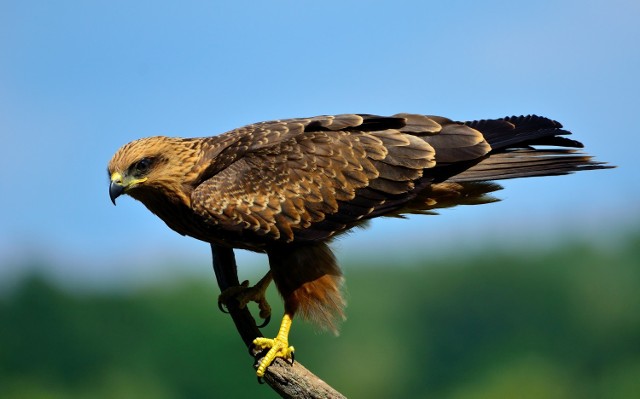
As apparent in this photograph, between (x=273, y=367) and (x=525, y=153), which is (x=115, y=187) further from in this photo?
(x=525, y=153)

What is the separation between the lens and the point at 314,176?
8969mm

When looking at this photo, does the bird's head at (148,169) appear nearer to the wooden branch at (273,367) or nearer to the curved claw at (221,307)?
the wooden branch at (273,367)

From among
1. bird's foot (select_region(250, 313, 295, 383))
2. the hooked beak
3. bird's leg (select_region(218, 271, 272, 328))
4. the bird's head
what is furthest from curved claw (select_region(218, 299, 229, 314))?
the hooked beak

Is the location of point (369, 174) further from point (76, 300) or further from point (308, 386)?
point (76, 300)

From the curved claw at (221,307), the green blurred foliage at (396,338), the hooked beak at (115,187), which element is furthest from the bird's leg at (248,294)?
the green blurred foliage at (396,338)

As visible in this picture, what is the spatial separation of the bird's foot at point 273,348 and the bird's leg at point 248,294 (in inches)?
18.2

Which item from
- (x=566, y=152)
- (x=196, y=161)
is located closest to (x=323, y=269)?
(x=196, y=161)

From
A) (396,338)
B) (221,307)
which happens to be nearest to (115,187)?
(221,307)

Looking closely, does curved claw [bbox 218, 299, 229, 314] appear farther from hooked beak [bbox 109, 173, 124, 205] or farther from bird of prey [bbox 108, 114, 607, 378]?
hooked beak [bbox 109, 173, 124, 205]

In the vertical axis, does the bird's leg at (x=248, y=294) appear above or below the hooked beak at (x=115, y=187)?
below

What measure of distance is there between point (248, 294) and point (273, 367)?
77 centimetres

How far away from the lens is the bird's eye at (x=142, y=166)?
878 cm

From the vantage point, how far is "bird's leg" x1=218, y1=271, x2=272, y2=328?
8844 millimetres

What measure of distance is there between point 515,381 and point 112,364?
58.2ft
